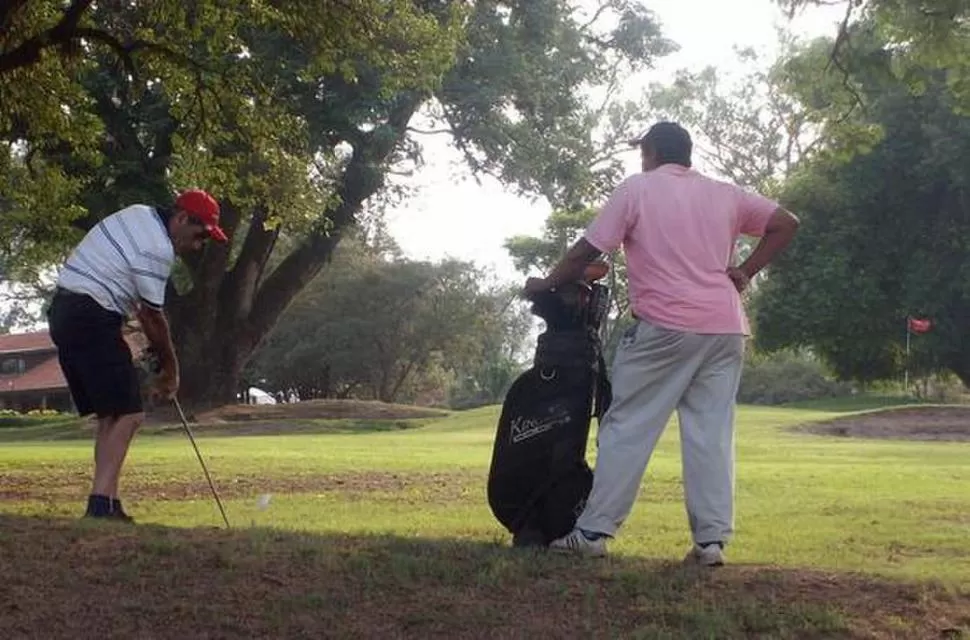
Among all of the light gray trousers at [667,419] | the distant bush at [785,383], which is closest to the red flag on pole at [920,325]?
the distant bush at [785,383]

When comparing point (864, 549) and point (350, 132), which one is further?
point (350, 132)

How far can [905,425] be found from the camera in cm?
3266

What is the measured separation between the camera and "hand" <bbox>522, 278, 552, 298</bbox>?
620 centimetres

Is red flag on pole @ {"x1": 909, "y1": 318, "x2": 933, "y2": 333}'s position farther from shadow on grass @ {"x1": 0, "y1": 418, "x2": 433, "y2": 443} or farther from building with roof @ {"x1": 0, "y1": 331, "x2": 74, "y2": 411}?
building with roof @ {"x1": 0, "y1": 331, "x2": 74, "y2": 411}

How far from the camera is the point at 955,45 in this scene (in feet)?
29.9

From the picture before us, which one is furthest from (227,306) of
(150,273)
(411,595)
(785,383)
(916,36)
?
(411,595)

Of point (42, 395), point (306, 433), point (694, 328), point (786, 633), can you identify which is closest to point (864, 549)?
point (694, 328)

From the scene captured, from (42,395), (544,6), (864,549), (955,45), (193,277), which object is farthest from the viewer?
(42,395)

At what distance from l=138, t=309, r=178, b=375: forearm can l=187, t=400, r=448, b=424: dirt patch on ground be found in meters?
27.8

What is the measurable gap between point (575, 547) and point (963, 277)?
35.3m

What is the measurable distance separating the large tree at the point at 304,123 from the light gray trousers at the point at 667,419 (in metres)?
6.45

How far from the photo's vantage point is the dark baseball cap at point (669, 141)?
20.2 feet

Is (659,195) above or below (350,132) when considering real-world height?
below

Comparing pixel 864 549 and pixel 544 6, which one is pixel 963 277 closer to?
pixel 544 6
